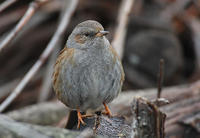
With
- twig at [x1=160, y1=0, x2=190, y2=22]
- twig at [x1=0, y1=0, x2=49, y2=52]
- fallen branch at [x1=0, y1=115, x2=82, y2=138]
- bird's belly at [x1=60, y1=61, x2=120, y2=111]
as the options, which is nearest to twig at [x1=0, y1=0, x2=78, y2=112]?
twig at [x1=0, y1=0, x2=49, y2=52]

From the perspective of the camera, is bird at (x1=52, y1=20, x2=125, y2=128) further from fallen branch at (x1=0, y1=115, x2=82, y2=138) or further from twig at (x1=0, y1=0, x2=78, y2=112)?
fallen branch at (x1=0, y1=115, x2=82, y2=138)

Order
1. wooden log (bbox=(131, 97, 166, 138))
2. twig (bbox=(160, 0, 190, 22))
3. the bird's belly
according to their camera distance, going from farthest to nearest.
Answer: twig (bbox=(160, 0, 190, 22)) → the bird's belly → wooden log (bbox=(131, 97, 166, 138))

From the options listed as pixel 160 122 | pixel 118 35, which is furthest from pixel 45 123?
pixel 160 122

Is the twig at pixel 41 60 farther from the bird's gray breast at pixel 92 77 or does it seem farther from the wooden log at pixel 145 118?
the wooden log at pixel 145 118

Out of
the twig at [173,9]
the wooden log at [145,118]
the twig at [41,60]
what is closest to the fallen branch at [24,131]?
the wooden log at [145,118]

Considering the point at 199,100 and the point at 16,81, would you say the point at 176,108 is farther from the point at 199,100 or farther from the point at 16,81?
the point at 16,81

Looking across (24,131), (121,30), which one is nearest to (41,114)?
(121,30)

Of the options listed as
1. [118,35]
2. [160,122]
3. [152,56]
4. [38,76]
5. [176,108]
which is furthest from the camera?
[38,76]

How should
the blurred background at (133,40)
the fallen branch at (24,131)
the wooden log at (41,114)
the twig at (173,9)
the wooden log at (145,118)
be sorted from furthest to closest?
the twig at (173,9) → the blurred background at (133,40) → the wooden log at (41,114) → the wooden log at (145,118) → the fallen branch at (24,131)
